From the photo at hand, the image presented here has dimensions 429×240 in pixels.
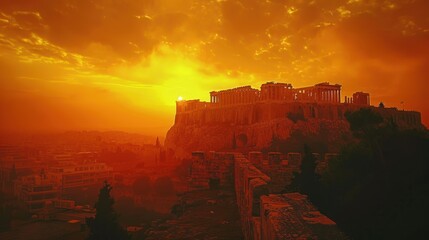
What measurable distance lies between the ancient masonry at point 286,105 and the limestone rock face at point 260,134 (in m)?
1.76

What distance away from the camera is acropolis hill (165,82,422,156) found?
65000 mm

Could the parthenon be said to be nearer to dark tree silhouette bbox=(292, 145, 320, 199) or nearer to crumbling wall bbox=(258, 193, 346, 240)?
dark tree silhouette bbox=(292, 145, 320, 199)

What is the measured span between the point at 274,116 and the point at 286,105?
3.49 m

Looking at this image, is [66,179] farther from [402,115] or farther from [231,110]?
[402,115]

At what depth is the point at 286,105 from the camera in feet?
221

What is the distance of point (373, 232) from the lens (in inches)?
297

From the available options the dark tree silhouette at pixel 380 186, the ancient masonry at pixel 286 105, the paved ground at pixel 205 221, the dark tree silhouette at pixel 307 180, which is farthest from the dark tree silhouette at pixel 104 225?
the ancient masonry at pixel 286 105

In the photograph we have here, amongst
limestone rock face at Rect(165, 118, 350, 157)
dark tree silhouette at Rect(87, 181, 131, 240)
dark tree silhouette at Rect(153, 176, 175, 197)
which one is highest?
limestone rock face at Rect(165, 118, 350, 157)

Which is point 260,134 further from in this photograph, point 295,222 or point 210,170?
point 295,222

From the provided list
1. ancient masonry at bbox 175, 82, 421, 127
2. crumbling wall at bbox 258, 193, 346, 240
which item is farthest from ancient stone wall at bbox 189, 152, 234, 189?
ancient masonry at bbox 175, 82, 421, 127

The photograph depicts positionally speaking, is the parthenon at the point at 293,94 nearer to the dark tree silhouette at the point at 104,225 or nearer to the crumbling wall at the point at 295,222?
the dark tree silhouette at the point at 104,225

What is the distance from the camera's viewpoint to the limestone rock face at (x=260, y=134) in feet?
210

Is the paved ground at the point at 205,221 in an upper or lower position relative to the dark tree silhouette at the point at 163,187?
upper

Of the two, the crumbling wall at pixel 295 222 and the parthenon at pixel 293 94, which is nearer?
the crumbling wall at pixel 295 222
